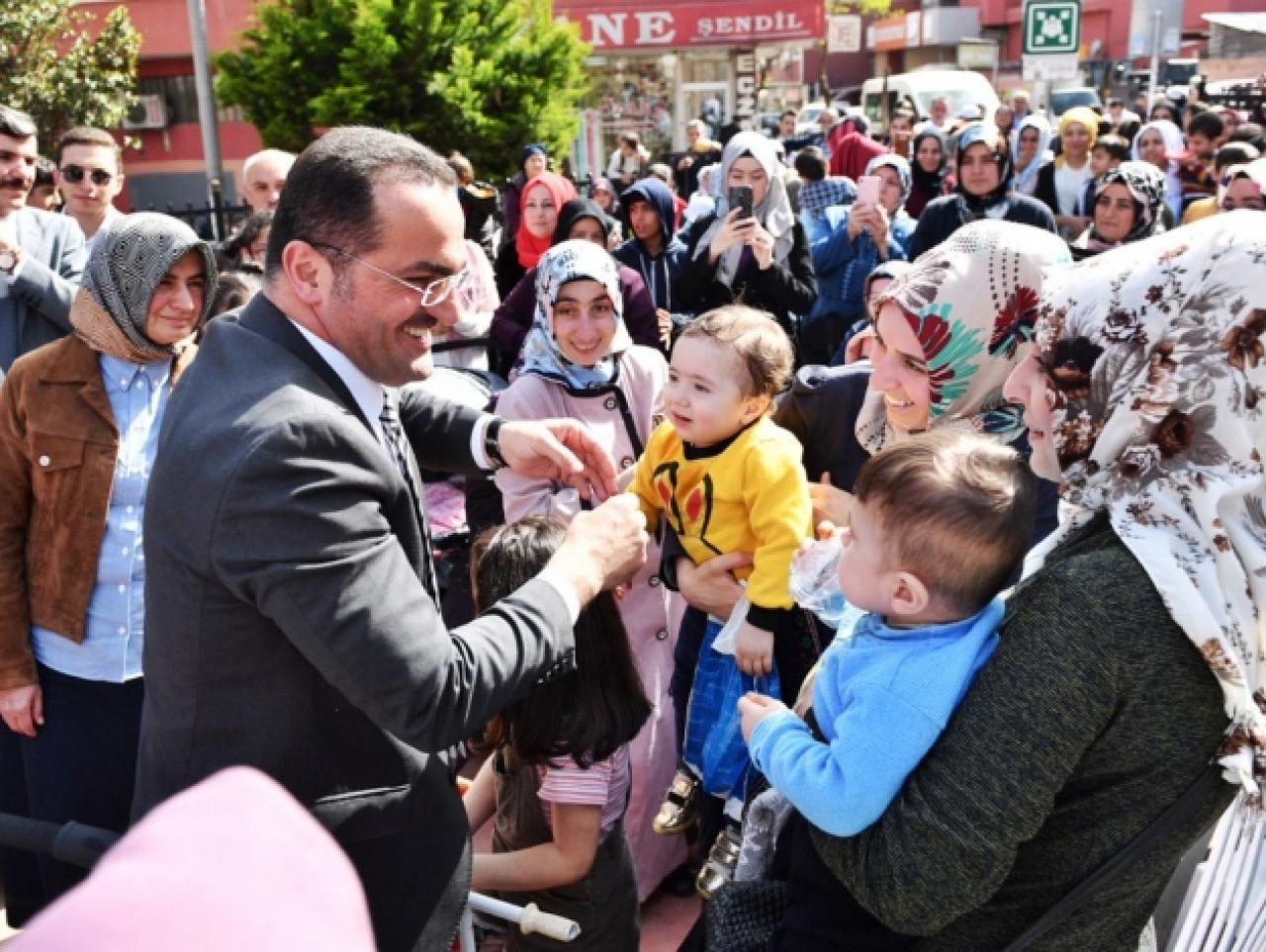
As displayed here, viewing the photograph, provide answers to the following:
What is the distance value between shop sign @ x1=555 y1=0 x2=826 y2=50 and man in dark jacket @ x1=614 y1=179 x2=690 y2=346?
15160 mm

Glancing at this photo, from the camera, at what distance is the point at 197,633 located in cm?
168

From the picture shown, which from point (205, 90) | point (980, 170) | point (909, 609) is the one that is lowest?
point (909, 609)

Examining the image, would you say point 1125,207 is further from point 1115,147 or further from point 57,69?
point 57,69

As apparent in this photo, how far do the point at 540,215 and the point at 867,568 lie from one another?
573 cm

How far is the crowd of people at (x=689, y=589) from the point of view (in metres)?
1.49

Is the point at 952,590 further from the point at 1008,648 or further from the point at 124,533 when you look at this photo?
the point at 124,533

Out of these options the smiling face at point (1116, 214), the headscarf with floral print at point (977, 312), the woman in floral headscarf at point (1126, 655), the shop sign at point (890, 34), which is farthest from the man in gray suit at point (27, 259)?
the shop sign at point (890, 34)

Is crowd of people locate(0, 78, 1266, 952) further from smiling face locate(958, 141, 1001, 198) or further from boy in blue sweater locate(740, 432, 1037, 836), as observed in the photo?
smiling face locate(958, 141, 1001, 198)

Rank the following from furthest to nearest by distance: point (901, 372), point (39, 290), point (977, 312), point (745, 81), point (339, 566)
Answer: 1. point (745, 81)
2. point (39, 290)
3. point (901, 372)
4. point (977, 312)
5. point (339, 566)

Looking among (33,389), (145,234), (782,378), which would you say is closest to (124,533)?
(33,389)

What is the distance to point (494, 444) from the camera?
244 cm

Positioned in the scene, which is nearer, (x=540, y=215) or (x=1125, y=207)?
(x=1125, y=207)

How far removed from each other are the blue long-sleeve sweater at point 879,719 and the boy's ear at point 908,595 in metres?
0.03

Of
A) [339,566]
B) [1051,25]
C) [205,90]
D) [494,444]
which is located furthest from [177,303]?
[1051,25]
